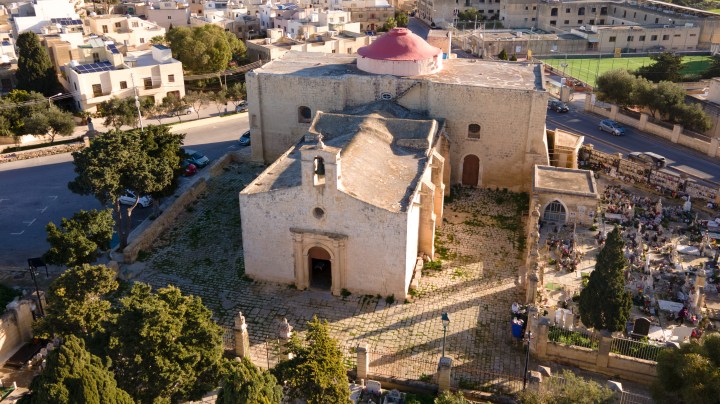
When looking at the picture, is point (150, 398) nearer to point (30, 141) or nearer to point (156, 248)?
point (156, 248)

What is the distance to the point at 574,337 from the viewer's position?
2183cm

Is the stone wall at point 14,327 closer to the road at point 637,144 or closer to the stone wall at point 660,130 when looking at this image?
the road at point 637,144

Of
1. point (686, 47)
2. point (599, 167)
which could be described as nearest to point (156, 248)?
point (599, 167)

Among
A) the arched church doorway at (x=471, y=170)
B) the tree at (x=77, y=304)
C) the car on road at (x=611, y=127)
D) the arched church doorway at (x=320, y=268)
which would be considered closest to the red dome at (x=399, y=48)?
the arched church doorway at (x=471, y=170)

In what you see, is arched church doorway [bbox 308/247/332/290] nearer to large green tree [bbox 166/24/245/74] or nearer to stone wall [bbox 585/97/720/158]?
stone wall [bbox 585/97/720/158]

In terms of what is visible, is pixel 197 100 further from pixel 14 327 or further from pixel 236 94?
pixel 14 327

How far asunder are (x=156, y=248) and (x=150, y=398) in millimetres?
12879

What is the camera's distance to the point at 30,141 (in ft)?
154

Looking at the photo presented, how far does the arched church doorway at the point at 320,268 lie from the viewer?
25.6 m

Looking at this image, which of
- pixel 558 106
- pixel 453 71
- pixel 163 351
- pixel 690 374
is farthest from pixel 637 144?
pixel 163 351

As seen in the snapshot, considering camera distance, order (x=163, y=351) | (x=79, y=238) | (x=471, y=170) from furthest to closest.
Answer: (x=471, y=170), (x=79, y=238), (x=163, y=351)

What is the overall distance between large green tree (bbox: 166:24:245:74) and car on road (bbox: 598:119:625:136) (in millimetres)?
40933

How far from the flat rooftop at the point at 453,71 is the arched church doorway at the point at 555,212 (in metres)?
6.45

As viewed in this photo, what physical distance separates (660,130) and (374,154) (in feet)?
94.1
